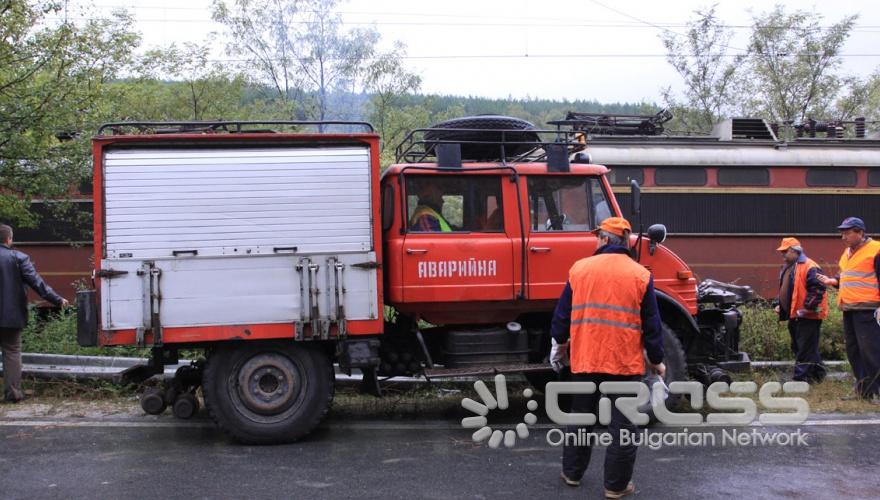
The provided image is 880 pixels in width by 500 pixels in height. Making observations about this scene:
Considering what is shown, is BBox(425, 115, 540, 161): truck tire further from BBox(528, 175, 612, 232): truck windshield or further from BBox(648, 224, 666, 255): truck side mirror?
BBox(648, 224, 666, 255): truck side mirror

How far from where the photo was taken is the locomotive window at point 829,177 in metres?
13.2

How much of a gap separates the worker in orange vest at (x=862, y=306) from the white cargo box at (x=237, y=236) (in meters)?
4.93

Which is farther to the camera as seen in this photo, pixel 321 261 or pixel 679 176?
pixel 679 176

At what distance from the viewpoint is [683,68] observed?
2162 centimetres

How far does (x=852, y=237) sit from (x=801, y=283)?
34.5 inches

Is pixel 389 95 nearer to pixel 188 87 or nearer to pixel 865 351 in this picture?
pixel 188 87

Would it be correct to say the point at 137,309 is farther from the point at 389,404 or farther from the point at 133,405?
the point at 389,404

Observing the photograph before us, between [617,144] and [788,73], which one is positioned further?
[788,73]

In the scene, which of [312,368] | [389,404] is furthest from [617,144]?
[312,368]

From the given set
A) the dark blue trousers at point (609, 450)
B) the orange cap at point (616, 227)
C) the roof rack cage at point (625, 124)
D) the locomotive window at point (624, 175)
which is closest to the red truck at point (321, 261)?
the dark blue trousers at point (609, 450)

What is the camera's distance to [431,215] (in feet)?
22.9

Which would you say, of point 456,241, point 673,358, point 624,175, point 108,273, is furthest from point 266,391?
point 624,175

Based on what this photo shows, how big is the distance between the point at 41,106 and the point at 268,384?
4.80 metres

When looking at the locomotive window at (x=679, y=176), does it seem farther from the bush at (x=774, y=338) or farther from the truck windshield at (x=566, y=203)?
the truck windshield at (x=566, y=203)
